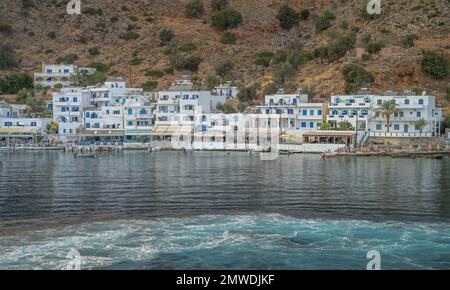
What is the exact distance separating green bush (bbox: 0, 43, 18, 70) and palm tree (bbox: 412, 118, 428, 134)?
79.0m

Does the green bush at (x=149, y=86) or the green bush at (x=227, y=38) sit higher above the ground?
the green bush at (x=227, y=38)

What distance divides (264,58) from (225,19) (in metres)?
22.0

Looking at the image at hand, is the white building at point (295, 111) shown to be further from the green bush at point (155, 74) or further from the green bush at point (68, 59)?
the green bush at point (68, 59)

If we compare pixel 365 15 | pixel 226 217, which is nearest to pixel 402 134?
pixel 365 15

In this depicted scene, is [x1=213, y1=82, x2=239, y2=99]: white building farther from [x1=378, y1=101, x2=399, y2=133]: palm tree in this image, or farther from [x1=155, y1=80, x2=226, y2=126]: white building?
[x1=378, y1=101, x2=399, y2=133]: palm tree

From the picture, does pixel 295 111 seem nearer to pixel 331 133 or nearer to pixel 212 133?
pixel 331 133

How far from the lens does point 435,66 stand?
8631 centimetres

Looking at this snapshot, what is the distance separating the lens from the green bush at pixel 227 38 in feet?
409

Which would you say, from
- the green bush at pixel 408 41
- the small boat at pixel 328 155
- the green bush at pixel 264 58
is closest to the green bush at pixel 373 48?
the green bush at pixel 408 41

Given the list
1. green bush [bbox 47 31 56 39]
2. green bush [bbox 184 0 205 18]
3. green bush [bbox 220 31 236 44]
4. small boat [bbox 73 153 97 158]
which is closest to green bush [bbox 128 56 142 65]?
green bush [bbox 220 31 236 44]

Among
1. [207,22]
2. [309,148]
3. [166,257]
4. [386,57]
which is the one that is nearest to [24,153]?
[309,148]

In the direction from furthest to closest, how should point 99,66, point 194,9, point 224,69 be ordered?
1. point 194,9
2. point 99,66
3. point 224,69

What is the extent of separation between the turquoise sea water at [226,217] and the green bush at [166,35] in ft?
243

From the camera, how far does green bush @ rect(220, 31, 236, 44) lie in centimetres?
12454
